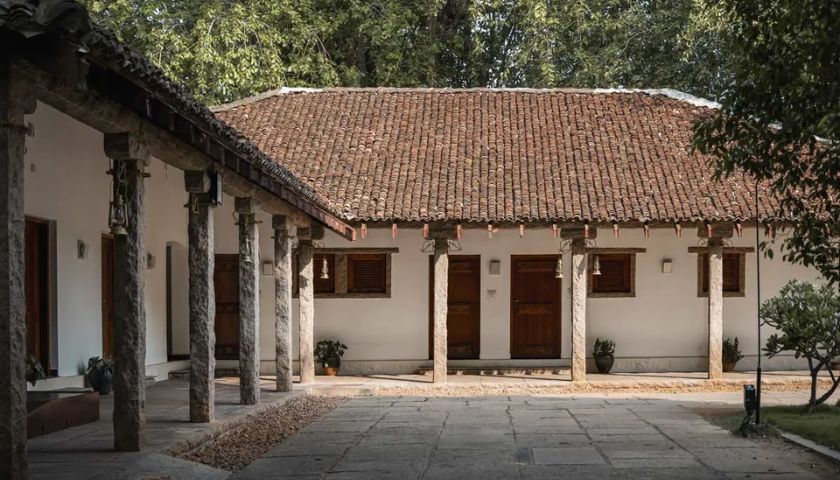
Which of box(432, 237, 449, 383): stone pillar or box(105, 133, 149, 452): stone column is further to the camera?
box(432, 237, 449, 383): stone pillar

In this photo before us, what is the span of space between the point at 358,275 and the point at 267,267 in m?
1.60

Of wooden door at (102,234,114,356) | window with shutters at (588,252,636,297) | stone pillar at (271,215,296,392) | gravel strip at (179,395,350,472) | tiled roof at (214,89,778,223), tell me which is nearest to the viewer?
gravel strip at (179,395,350,472)

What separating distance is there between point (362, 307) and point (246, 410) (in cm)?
730

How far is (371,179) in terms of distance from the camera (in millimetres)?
18203

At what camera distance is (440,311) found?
56.0 feet

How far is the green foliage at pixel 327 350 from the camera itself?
727 inches

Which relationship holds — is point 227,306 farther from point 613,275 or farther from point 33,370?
point 33,370

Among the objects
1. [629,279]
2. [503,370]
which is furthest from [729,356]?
[503,370]

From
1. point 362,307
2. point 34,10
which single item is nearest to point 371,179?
point 362,307

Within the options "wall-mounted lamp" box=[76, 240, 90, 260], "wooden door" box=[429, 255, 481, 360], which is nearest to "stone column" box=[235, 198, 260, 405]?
"wall-mounted lamp" box=[76, 240, 90, 260]

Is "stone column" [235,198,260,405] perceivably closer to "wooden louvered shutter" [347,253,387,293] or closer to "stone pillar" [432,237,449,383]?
"stone pillar" [432,237,449,383]

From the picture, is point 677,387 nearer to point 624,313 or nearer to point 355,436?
point 624,313

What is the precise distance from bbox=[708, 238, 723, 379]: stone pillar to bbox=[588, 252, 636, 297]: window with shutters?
6.43 ft

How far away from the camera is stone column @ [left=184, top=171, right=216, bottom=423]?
406 inches
